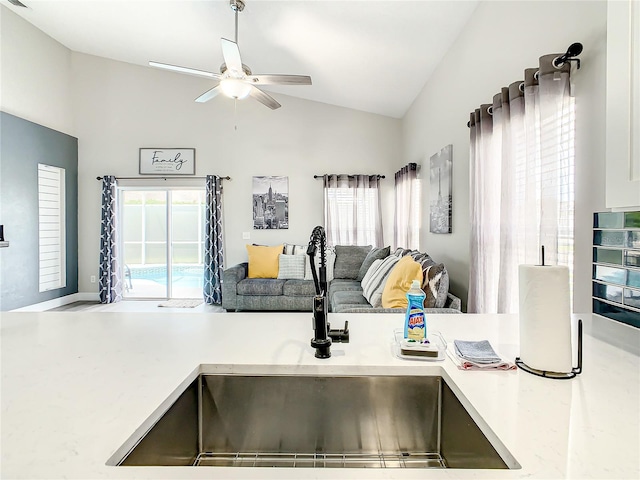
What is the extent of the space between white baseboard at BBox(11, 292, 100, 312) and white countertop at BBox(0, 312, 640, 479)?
4288 millimetres

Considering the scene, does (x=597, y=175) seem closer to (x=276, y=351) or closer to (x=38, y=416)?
(x=276, y=351)

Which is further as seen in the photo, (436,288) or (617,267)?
(436,288)

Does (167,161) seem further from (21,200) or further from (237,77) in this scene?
(237,77)

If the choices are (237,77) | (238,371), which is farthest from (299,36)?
(238,371)

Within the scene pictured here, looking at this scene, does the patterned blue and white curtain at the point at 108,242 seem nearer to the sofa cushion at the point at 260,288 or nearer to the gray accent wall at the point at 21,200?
the gray accent wall at the point at 21,200

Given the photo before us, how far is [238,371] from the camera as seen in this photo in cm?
90

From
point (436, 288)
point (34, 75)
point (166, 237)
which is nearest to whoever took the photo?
point (436, 288)

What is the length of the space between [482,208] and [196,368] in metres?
2.16

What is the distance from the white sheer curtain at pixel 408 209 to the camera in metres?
4.33

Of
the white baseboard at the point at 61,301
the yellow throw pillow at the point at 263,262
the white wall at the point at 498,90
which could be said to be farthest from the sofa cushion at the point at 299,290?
the white baseboard at the point at 61,301

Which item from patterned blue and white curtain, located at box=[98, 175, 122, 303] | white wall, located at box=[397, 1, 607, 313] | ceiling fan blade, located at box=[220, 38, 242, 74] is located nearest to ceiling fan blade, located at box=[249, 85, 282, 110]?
ceiling fan blade, located at box=[220, 38, 242, 74]

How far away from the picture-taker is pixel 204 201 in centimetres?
550

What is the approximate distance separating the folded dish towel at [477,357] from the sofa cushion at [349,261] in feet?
12.9

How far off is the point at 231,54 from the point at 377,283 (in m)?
2.36
